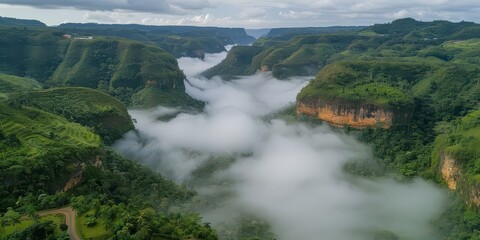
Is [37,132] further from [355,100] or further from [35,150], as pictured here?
[355,100]

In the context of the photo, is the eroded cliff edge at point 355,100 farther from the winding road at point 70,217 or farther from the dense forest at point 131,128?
the winding road at point 70,217

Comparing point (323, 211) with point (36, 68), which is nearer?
point (323, 211)

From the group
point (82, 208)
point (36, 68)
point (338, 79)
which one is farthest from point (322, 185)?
point (36, 68)

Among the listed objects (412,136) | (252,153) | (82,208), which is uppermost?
(82,208)

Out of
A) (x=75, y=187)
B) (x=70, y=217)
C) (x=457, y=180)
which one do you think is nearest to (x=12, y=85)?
(x=75, y=187)

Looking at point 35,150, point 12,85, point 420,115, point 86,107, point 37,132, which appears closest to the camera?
point 35,150

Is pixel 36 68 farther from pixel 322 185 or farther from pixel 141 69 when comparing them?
pixel 322 185

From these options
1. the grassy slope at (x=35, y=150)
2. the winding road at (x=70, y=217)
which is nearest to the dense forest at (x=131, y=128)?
the grassy slope at (x=35, y=150)
